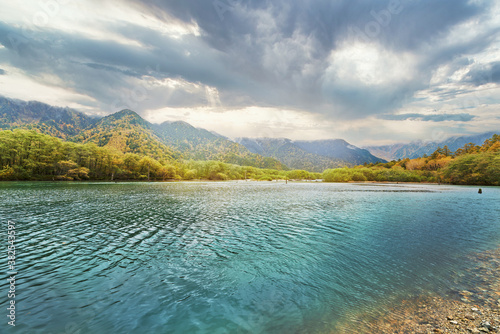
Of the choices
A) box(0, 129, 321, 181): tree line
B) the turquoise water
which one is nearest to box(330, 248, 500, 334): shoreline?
the turquoise water

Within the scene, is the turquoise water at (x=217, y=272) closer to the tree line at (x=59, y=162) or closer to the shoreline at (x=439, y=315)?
the shoreline at (x=439, y=315)

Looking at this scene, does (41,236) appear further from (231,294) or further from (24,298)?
(231,294)

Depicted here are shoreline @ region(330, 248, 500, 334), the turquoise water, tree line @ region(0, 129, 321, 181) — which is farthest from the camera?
tree line @ region(0, 129, 321, 181)

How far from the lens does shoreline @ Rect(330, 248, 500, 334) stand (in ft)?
24.4

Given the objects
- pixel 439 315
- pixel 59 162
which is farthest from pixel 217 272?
pixel 59 162

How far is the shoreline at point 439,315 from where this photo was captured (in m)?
7.43

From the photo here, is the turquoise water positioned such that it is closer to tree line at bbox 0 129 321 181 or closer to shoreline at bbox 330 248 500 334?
shoreline at bbox 330 248 500 334

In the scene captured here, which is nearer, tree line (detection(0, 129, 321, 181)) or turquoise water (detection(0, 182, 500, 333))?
turquoise water (detection(0, 182, 500, 333))

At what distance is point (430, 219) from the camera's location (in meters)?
29.9

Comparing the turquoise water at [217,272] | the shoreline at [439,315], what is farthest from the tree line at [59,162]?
the shoreline at [439,315]

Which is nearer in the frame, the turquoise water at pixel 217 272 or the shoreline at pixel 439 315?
the shoreline at pixel 439 315

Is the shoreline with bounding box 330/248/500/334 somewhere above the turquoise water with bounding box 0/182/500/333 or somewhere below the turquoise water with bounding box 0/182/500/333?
above

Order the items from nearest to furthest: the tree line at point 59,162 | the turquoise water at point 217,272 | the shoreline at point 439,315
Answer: the shoreline at point 439,315, the turquoise water at point 217,272, the tree line at point 59,162

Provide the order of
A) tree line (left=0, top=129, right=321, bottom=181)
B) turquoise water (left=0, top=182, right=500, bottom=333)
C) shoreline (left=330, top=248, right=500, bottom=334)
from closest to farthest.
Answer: shoreline (left=330, top=248, right=500, bottom=334), turquoise water (left=0, top=182, right=500, bottom=333), tree line (left=0, top=129, right=321, bottom=181)
